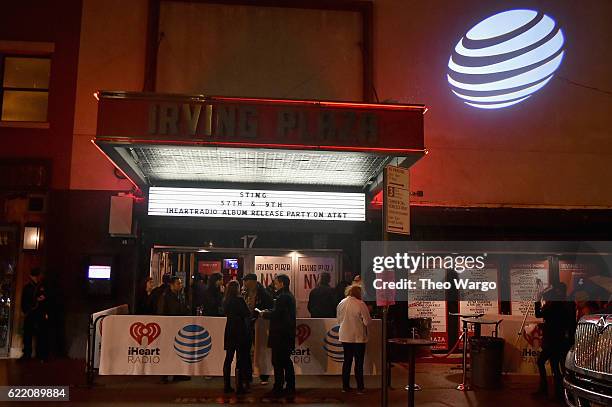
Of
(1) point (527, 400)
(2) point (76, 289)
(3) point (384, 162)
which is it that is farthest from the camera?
(2) point (76, 289)

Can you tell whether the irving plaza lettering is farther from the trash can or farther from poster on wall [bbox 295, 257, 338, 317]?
poster on wall [bbox 295, 257, 338, 317]

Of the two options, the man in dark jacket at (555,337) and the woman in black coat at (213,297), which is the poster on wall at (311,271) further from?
the man in dark jacket at (555,337)

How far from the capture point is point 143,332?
1006cm

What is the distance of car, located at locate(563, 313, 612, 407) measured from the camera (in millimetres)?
6285

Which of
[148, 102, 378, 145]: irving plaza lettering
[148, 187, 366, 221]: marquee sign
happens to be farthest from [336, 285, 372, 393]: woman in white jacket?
[148, 102, 378, 145]: irving plaza lettering

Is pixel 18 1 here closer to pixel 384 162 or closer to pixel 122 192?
pixel 122 192

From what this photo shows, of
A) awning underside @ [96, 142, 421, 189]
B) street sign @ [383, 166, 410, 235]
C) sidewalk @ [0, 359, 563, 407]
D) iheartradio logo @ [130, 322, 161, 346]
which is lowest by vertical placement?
sidewalk @ [0, 359, 563, 407]

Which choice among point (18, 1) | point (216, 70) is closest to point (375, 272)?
point (216, 70)

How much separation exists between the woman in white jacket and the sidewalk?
34cm

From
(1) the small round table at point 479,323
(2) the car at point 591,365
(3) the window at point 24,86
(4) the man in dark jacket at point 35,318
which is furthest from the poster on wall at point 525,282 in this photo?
(3) the window at point 24,86

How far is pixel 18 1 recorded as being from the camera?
1355 centimetres

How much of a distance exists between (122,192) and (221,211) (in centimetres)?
277

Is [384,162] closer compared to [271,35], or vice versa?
[384,162]

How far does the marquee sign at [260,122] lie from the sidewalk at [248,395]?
4.02 metres
